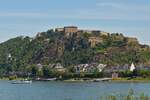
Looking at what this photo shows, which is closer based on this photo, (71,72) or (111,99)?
(111,99)

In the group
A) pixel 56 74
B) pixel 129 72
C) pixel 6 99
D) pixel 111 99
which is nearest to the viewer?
pixel 111 99

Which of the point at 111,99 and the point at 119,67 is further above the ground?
the point at 119,67

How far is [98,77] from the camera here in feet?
573

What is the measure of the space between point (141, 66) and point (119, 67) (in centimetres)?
764

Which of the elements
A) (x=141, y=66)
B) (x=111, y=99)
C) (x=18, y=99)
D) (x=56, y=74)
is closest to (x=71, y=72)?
(x=56, y=74)

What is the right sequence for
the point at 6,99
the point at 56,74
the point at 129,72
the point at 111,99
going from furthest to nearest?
the point at 56,74
the point at 129,72
the point at 6,99
the point at 111,99

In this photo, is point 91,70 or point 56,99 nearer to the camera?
point 56,99

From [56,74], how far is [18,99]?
377ft

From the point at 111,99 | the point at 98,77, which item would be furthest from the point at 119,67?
the point at 111,99

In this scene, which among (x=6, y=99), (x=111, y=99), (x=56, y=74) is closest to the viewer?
(x=111, y=99)

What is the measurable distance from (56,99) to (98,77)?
10495cm

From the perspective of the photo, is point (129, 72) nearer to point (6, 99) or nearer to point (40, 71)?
point (40, 71)

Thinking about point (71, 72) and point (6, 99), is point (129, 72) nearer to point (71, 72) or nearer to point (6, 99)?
point (71, 72)

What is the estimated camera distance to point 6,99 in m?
68.8
